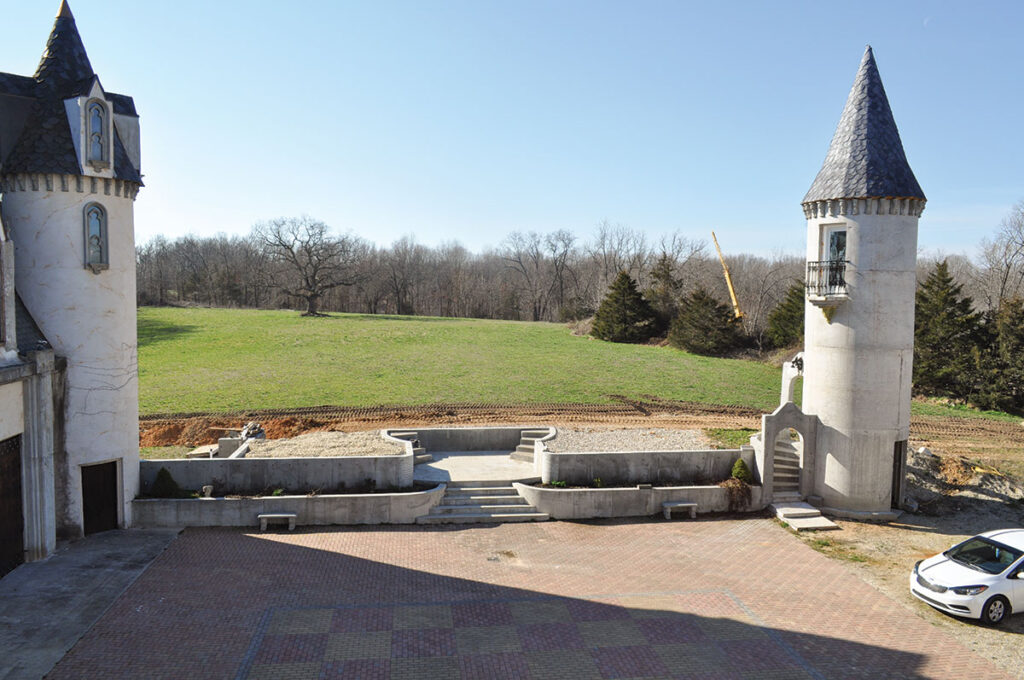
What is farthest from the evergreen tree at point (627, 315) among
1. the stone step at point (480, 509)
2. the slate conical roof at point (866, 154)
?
the stone step at point (480, 509)

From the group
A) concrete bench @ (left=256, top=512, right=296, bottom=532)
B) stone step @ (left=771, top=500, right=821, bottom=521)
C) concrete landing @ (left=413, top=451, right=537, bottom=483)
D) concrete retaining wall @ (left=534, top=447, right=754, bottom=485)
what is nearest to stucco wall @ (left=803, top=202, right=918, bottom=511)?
stone step @ (left=771, top=500, right=821, bottom=521)

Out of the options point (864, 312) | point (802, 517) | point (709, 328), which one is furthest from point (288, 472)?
point (709, 328)

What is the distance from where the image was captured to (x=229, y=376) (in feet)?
115

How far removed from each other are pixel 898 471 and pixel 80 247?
75.9ft

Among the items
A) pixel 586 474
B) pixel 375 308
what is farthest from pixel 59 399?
pixel 375 308

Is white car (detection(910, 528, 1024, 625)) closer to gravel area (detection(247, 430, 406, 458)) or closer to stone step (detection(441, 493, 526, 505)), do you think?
stone step (detection(441, 493, 526, 505))

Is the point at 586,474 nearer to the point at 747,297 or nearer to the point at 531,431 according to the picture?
the point at 531,431

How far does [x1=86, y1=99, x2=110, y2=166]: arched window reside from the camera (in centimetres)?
1653

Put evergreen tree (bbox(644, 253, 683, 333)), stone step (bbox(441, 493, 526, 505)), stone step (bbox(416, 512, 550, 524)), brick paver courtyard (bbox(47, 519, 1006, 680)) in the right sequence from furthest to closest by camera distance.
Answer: evergreen tree (bbox(644, 253, 683, 333)) → stone step (bbox(441, 493, 526, 505)) → stone step (bbox(416, 512, 550, 524)) → brick paver courtyard (bbox(47, 519, 1006, 680))

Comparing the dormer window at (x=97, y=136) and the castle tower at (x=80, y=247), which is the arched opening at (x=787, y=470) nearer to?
the castle tower at (x=80, y=247)

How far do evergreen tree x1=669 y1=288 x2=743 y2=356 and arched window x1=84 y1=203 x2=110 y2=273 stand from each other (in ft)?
124

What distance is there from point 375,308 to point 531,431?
66.9 meters

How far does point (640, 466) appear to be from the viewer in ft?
66.7

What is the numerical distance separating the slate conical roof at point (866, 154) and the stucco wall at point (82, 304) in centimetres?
1936
